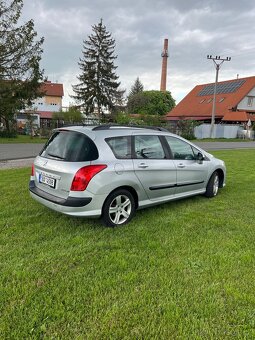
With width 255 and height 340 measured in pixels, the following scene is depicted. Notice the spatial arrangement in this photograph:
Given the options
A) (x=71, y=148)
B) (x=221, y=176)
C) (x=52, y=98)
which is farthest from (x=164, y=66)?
(x=71, y=148)

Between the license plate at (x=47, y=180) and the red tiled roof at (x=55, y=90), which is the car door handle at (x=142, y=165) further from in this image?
the red tiled roof at (x=55, y=90)

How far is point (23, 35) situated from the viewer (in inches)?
883

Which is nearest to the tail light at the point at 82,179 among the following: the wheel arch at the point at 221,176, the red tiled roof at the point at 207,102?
the wheel arch at the point at 221,176

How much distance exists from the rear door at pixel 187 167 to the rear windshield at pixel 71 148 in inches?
71.5

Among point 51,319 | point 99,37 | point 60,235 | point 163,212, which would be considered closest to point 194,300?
point 51,319

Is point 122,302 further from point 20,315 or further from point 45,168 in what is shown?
point 45,168

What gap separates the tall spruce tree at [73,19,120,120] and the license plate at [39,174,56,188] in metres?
37.3

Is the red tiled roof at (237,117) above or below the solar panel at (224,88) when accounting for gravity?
below

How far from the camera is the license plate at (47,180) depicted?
4.25 metres

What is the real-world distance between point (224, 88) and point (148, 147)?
47574 millimetres

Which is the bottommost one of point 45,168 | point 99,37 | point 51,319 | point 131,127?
point 51,319

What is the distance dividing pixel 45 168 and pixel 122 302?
2.50 meters

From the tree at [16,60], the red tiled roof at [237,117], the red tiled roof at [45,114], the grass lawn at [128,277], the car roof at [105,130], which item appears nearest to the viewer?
the grass lawn at [128,277]

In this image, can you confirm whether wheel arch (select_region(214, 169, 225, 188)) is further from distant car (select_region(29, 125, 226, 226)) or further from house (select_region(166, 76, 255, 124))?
house (select_region(166, 76, 255, 124))
